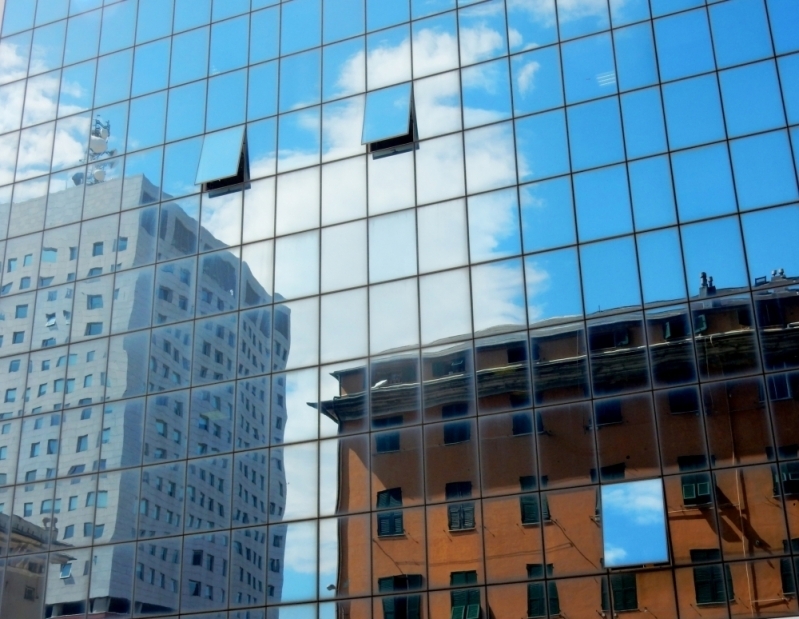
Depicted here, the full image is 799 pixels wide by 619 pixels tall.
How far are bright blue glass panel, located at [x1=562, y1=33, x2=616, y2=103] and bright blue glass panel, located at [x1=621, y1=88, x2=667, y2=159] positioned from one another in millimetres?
679

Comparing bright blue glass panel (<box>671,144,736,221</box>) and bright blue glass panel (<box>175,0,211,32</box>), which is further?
bright blue glass panel (<box>175,0,211,32</box>)

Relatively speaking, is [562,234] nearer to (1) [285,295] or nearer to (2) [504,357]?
(2) [504,357]

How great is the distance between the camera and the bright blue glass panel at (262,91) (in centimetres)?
3167

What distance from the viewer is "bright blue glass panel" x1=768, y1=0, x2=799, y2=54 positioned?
87.0ft

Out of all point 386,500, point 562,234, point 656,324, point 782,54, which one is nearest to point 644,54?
point 782,54

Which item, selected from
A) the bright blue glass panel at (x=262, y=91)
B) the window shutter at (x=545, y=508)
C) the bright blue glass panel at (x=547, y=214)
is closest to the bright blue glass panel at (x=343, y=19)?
the bright blue glass panel at (x=262, y=91)

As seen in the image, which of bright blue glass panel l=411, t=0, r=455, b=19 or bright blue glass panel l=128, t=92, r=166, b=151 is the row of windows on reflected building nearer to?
bright blue glass panel l=128, t=92, r=166, b=151

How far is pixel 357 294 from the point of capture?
28188 mm

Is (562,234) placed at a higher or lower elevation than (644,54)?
lower

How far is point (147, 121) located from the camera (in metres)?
33.3

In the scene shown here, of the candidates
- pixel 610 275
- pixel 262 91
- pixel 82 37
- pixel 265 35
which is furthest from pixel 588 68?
pixel 82 37

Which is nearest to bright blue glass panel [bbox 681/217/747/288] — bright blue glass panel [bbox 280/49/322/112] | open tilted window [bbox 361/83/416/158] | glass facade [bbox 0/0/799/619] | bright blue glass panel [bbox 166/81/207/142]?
glass facade [bbox 0/0/799/619]

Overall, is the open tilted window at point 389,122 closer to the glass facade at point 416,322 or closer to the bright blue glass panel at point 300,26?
the glass facade at point 416,322

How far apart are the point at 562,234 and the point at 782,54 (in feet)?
22.7
